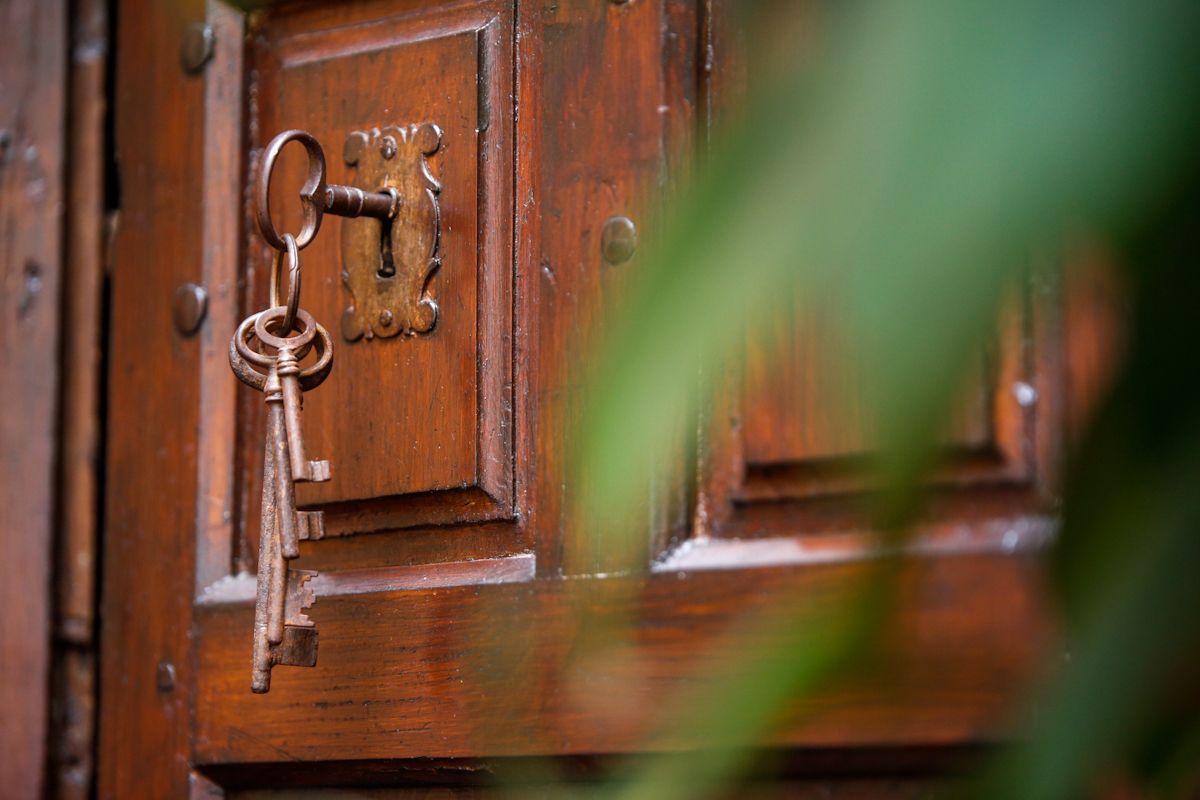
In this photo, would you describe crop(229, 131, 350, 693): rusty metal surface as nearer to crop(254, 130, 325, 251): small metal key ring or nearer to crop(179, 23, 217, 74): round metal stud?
crop(254, 130, 325, 251): small metal key ring

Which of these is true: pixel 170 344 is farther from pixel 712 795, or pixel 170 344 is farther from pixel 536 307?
pixel 712 795

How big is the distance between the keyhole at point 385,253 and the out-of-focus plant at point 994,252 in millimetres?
886

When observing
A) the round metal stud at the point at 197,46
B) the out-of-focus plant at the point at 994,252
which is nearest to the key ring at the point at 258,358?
the round metal stud at the point at 197,46

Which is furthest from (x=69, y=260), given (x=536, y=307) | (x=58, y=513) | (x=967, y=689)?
(x=967, y=689)

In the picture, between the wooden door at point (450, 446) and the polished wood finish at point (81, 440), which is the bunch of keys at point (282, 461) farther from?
the polished wood finish at point (81, 440)

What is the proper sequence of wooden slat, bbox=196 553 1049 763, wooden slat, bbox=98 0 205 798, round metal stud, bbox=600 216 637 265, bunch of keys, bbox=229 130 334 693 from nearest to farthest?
wooden slat, bbox=196 553 1049 763 < bunch of keys, bbox=229 130 334 693 < round metal stud, bbox=600 216 637 265 < wooden slat, bbox=98 0 205 798

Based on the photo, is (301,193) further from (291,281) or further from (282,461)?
(282,461)

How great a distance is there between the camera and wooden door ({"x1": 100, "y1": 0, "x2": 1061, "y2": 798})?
93 centimetres

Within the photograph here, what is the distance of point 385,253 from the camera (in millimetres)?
1108

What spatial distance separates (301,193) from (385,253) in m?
0.12

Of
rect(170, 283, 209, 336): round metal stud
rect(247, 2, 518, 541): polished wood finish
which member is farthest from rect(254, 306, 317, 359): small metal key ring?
rect(170, 283, 209, 336): round metal stud

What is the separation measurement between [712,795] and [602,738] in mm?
740

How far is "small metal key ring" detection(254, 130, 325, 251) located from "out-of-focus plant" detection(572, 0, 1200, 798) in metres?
0.77

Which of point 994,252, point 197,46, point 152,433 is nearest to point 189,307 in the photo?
point 152,433
